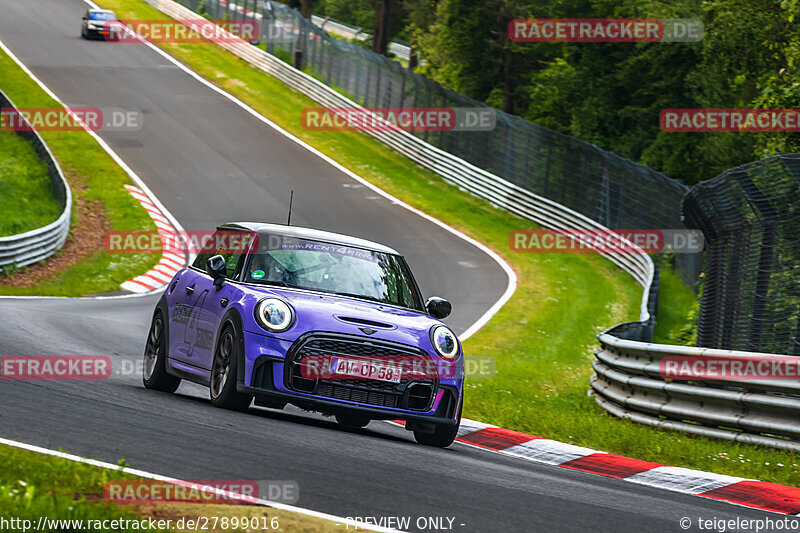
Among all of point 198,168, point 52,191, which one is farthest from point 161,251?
point 198,168

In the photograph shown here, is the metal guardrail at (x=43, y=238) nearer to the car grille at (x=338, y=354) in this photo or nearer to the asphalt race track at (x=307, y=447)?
the asphalt race track at (x=307, y=447)

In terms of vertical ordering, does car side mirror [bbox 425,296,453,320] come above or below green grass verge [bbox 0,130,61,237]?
above

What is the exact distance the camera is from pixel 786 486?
834cm

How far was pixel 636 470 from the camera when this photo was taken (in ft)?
29.3

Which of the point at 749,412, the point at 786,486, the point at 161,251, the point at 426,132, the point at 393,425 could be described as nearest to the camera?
the point at 786,486

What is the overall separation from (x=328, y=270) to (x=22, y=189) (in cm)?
2074

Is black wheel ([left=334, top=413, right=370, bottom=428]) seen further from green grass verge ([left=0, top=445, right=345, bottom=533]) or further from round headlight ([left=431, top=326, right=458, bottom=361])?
green grass verge ([left=0, top=445, right=345, bottom=533])

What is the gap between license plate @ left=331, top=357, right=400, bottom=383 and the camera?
8.50 m

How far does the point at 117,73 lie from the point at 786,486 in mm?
40881

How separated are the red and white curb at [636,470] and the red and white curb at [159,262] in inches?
569

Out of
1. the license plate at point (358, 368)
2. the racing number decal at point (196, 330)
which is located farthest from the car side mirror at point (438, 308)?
the racing number decal at point (196, 330)

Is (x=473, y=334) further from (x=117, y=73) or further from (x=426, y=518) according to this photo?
(x=117, y=73)

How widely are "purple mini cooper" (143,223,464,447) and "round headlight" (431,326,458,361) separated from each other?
11 mm

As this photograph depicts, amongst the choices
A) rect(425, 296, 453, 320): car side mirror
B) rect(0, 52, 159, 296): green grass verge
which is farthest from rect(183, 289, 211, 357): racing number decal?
rect(0, 52, 159, 296): green grass verge
